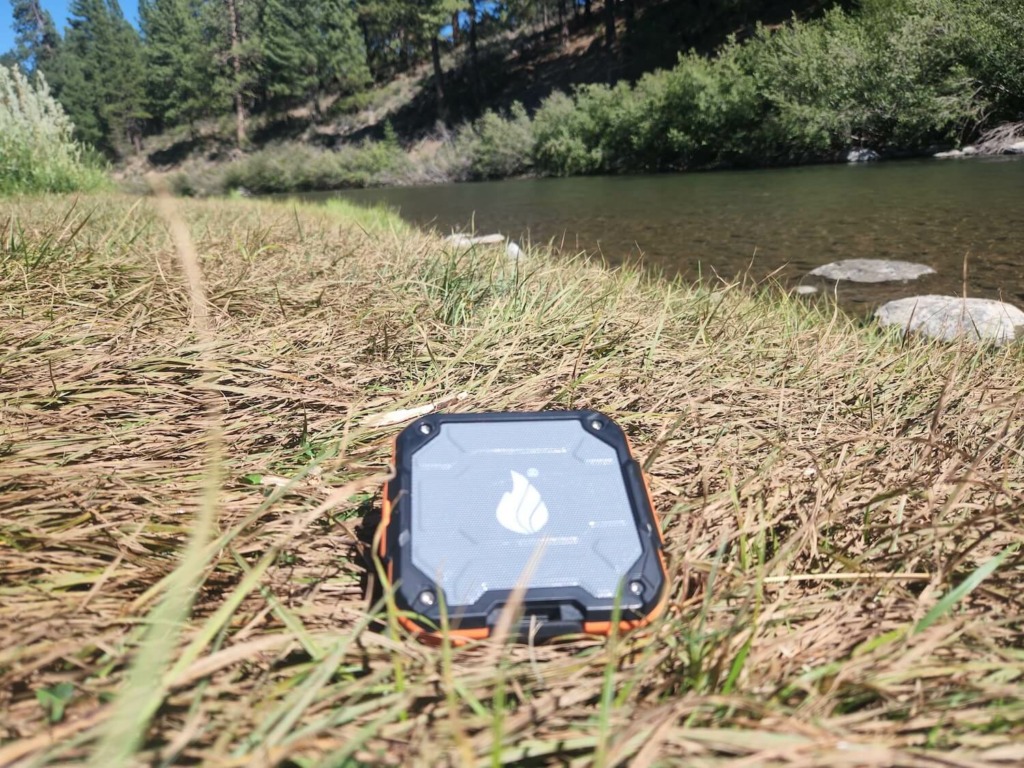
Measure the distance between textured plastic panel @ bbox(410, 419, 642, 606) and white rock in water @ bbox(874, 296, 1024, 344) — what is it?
2731 millimetres

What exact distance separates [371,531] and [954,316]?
3.49m

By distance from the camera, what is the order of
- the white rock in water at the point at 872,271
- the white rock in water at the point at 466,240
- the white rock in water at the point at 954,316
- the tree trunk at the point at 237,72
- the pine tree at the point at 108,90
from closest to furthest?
the white rock in water at the point at 954,316
the white rock in water at the point at 466,240
the white rock in water at the point at 872,271
the tree trunk at the point at 237,72
the pine tree at the point at 108,90

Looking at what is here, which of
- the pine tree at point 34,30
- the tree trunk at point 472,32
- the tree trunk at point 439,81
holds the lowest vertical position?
the tree trunk at point 439,81

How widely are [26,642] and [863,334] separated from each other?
3087mm

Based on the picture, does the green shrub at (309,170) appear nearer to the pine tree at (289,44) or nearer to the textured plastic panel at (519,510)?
the pine tree at (289,44)

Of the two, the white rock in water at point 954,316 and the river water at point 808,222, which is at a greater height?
the river water at point 808,222

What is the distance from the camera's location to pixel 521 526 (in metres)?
1.07

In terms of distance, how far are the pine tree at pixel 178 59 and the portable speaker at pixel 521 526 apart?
5252cm

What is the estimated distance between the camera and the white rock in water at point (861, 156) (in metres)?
15.2

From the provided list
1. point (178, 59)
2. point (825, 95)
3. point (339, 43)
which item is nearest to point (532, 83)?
point (339, 43)

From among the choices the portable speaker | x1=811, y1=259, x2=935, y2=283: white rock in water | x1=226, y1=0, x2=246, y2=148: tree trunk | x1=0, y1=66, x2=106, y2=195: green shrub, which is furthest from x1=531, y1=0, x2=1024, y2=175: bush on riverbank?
x1=226, y1=0, x2=246, y2=148: tree trunk

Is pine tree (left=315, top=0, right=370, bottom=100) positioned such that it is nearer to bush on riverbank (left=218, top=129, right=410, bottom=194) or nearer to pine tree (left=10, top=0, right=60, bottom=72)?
bush on riverbank (left=218, top=129, right=410, bottom=194)

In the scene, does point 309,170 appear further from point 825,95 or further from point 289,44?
point 825,95

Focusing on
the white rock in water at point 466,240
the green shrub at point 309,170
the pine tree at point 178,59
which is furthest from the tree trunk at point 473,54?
the white rock in water at point 466,240
